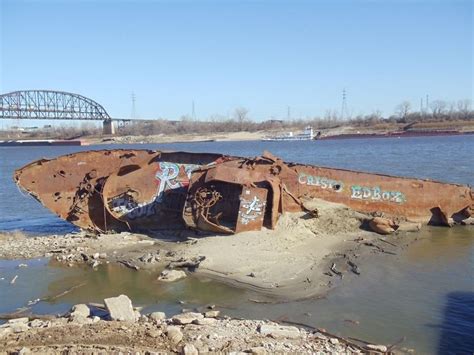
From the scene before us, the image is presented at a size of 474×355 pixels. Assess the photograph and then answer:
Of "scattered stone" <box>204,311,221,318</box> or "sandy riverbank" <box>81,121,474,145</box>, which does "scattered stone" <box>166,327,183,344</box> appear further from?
"sandy riverbank" <box>81,121,474,145</box>

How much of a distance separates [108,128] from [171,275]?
13883 cm

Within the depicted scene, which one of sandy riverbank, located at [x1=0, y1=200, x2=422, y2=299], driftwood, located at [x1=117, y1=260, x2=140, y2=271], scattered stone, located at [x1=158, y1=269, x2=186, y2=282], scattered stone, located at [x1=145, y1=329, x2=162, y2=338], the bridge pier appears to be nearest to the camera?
scattered stone, located at [x1=145, y1=329, x2=162, y2=338]

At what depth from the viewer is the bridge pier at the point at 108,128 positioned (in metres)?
144

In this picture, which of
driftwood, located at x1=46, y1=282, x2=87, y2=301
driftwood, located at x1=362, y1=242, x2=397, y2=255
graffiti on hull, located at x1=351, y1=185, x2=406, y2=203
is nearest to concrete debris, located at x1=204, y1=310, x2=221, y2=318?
driftwood, located at x1=46, y1=282, x2=87, y2=301

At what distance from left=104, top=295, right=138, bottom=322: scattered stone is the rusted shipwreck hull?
5213 mm

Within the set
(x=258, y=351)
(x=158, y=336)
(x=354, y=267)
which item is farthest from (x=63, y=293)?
(x=354, y=267)

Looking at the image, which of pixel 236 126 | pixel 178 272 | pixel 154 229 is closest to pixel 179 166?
pixel 154 229

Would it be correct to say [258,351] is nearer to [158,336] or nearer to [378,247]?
[158,336]

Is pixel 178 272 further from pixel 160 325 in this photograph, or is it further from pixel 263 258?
pixel 160 325

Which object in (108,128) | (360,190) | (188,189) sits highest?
(188,189)

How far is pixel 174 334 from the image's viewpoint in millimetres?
7629

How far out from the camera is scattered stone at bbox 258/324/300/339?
7.87 meters

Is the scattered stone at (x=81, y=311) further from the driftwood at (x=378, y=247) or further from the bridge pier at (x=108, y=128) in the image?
the bridge pier at (x=108, y=128)

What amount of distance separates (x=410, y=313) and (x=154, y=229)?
833 centimetres
